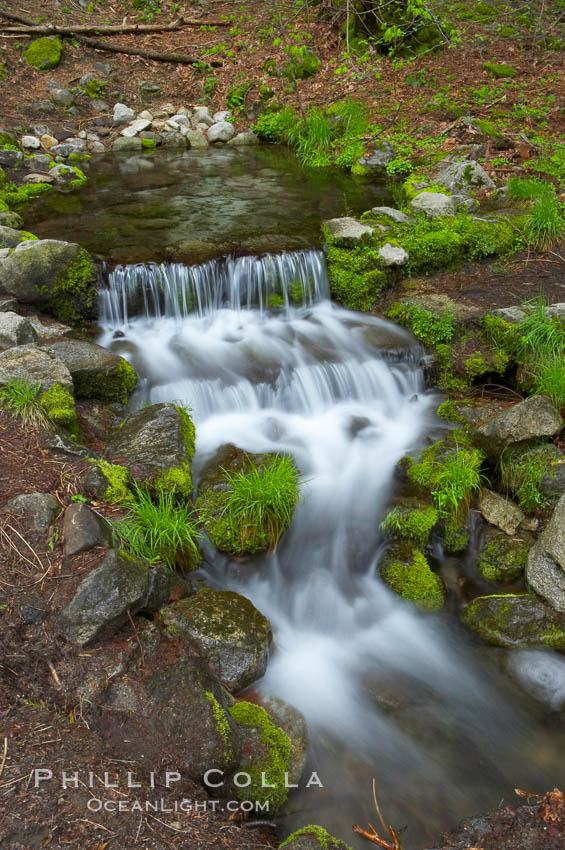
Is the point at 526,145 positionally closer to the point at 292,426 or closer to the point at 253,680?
the point at 292,426

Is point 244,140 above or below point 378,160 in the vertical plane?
above

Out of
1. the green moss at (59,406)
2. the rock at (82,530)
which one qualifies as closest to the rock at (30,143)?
the green moss at (59,406)

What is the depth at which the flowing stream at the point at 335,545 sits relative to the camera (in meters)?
3.36

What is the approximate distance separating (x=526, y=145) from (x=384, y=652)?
9088 millimetres

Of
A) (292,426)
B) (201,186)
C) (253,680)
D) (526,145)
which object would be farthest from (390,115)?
(253,680)

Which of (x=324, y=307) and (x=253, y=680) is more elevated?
(x=324, y=307)

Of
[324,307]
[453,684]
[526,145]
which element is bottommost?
[453,684]

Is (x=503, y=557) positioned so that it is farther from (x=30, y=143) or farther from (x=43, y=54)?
(x=43, y=54)

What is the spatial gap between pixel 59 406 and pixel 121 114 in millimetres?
11060

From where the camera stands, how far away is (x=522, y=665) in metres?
3.89

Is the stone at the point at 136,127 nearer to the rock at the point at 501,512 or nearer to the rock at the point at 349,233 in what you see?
the rock at the point at 349,233

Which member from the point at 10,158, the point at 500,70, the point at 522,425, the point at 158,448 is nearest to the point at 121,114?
the point at 10,158

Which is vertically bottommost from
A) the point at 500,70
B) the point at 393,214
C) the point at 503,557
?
the point at 503,557

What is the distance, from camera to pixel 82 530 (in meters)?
3.29
